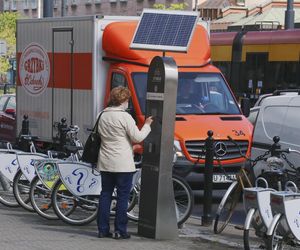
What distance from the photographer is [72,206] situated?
9.66m

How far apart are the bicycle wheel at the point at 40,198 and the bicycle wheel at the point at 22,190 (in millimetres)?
439

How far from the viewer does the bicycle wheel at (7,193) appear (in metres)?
11.0

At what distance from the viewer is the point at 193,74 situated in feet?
43.3

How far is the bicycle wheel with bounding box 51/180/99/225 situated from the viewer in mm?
9516

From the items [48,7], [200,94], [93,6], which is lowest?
[200,94]

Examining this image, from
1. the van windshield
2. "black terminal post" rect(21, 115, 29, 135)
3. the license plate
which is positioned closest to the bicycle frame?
the license plate

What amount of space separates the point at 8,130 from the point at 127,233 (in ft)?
36.1

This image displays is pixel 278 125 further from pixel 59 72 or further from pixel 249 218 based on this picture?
pixel 59 72

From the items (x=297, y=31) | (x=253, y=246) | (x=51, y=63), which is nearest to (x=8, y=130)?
(x=51, y=63)

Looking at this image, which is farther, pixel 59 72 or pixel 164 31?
pixel 59 72

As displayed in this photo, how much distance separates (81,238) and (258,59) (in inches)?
689

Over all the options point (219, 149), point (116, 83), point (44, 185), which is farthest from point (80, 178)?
point (116, 83)

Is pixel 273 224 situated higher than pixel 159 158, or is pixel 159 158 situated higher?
pixel 159 158

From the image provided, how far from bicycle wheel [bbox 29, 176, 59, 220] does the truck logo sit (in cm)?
495
